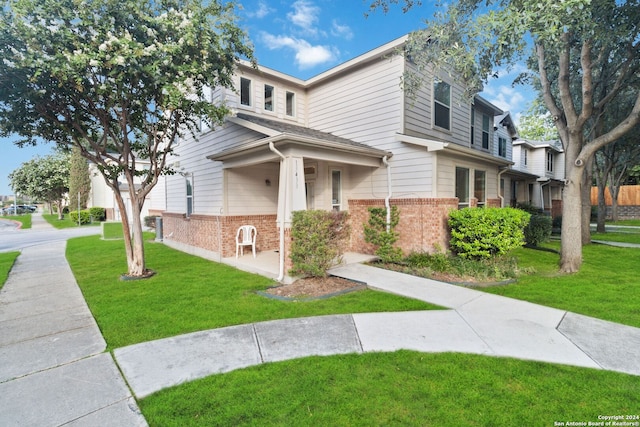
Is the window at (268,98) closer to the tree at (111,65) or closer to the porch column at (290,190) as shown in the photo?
the tree at (111,65)

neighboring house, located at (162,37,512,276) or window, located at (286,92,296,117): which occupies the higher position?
window, located at (286,92,296,117)

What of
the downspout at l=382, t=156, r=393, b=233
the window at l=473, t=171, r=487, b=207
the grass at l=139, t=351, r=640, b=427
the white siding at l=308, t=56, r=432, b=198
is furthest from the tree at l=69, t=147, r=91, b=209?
the grass at l=139, t=351, r=640, b=427

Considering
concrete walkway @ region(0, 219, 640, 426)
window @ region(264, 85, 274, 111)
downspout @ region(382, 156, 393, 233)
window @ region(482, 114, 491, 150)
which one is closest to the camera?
concrete walkway @ region(0, 219, 640, 426)

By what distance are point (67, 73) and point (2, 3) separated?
147 cm

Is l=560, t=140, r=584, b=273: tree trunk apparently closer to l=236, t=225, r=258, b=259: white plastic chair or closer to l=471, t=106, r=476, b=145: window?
l=471, t=106, r=476, b=145: window

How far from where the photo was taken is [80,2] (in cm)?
558

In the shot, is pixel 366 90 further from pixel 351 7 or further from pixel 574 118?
pixel 574 118

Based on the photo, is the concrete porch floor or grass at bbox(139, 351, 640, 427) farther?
the concrete porch floor

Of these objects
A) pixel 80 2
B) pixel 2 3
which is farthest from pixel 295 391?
pixel 2 3

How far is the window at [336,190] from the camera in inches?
384

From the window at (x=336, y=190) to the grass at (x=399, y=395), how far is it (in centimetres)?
662

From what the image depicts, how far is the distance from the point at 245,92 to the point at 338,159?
4.53 m

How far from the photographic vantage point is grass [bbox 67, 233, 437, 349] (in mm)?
4527

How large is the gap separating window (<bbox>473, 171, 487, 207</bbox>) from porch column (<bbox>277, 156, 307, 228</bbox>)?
6182 mm
